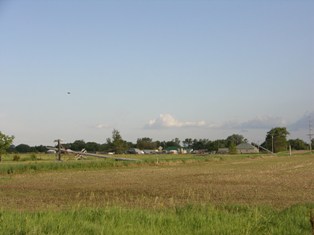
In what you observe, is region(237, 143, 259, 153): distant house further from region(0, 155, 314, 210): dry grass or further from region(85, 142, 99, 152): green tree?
region(0, 155, 314, 210): dry grass

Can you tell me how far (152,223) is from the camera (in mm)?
9484

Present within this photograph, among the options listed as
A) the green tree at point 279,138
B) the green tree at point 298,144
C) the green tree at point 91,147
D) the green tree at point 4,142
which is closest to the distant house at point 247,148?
the green tree at point 279,138

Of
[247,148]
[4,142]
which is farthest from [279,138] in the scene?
[4,142]

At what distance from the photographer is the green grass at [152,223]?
28.1ft

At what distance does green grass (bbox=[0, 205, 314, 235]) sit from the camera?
8.55 meters

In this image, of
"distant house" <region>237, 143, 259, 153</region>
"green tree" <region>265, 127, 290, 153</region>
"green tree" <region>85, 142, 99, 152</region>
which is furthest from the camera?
"green tree" <region>85, 142, 99, 152</region>

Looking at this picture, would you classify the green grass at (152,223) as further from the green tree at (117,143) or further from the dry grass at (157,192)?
the green tree at (117,143)

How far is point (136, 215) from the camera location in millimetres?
10516

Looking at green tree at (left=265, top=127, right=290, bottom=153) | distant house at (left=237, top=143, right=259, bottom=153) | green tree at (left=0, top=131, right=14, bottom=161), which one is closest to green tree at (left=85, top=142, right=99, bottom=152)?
distant house at (left=237, top=143, right=259, bottom=153)

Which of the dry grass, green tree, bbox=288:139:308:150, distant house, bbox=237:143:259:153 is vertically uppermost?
green tree, bbox=288:139:308:150

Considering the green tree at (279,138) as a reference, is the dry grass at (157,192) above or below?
below

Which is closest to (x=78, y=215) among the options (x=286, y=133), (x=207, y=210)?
(x=207, y=210)

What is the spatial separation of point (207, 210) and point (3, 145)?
5935 cm

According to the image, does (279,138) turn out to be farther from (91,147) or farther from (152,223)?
(152,223)
